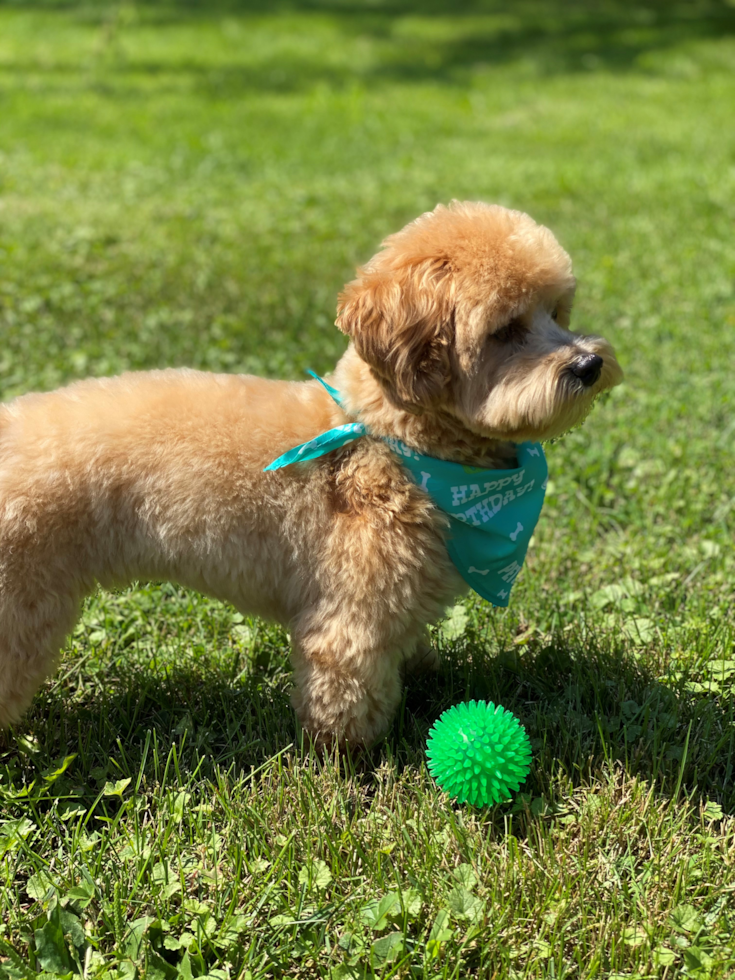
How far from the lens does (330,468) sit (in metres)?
2.65

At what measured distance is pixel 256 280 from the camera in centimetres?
656

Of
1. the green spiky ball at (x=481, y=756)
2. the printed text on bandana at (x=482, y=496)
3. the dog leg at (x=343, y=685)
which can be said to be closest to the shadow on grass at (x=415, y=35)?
the printed text on bandana at (x=482, y=496)

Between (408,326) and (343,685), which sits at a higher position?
(408,326)

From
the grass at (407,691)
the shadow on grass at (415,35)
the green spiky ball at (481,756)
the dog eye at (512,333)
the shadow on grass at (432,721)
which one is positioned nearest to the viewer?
the grass at (407,691)

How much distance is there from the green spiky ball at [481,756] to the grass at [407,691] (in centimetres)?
10

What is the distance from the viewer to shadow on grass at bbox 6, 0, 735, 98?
1359cm

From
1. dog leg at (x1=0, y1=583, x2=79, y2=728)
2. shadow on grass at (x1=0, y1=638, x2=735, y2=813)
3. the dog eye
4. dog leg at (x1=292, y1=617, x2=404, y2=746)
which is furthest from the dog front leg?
the dog eye

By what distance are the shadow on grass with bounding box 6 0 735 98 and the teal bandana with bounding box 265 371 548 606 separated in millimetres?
10824

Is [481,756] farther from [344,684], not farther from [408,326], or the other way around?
[408,326]

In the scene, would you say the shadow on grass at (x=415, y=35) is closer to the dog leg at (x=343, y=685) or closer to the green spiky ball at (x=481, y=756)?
the dog leg at (x=343, y=685)

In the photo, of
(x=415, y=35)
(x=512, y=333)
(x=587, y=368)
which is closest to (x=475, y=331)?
(x=512, y=333)

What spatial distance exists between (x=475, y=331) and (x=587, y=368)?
0.32 m

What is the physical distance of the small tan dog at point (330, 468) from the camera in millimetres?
2486

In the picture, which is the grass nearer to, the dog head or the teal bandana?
the teal bandana
